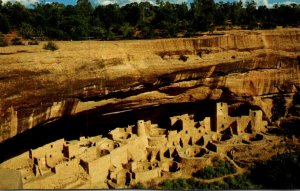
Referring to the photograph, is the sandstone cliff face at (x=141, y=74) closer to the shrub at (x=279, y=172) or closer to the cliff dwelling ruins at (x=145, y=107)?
the cliff dwelling ruins at (x=145, y=107)

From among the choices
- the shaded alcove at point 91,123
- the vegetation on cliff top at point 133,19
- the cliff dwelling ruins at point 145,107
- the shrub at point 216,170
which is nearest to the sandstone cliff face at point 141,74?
the cliff dwelling ruins at point 145,107

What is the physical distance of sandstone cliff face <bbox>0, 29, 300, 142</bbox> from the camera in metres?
8.55

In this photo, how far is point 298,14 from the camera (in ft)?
61.1

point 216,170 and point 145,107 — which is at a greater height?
point 145,107

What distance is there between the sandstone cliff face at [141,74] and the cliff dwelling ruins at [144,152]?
0.75 metres

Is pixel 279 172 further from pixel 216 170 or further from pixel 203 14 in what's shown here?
pixel 203 14

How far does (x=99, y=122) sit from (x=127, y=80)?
226 centimetres

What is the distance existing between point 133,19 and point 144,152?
9.77 m

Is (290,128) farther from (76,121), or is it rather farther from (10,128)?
(10,128)

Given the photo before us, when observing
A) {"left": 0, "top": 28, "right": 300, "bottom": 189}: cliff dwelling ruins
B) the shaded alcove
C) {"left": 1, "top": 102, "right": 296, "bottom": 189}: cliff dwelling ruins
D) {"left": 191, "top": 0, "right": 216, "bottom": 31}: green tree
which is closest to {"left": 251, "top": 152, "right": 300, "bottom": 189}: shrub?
{"left": 0, "top": 28, "right": 300, "bottom": 189}: cliff dwelling ruins

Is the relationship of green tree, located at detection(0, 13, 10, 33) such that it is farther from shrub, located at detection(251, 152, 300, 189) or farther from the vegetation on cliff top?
shrub, located at detection(251, 152, 300, 189)

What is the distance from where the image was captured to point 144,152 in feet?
36.5

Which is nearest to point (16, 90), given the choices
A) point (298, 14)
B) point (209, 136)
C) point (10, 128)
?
point (10, 128)

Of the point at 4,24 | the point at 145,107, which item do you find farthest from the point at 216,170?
the point at 4,24
